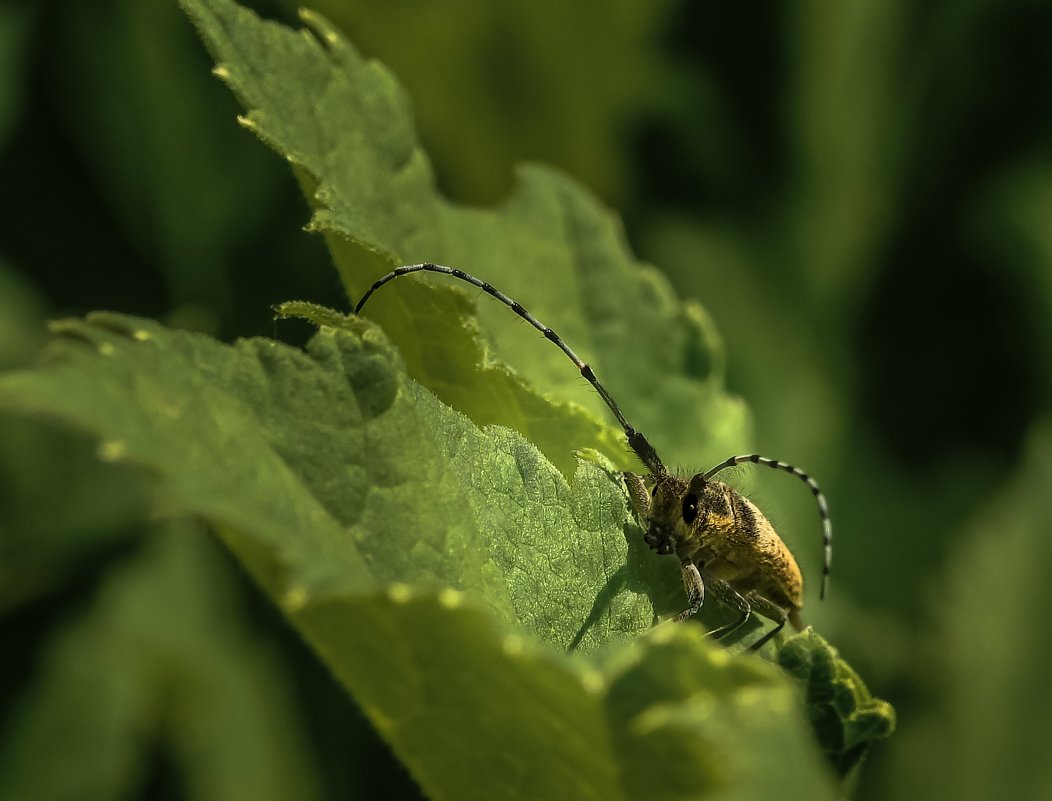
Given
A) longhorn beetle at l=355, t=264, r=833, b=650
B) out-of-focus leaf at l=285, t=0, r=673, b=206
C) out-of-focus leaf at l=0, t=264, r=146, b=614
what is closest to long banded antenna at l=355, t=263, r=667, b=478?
longhorn beetle at l=355, t=264, r=833, b=650

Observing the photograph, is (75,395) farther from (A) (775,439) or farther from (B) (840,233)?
(B) (840,233)

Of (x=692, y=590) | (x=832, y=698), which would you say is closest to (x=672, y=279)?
(x=692, y=590)

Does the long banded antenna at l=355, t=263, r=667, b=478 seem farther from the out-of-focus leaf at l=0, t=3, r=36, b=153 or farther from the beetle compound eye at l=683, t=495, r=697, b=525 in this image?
the out-of-focus leaf at l=0, t=3, r=36, b=153

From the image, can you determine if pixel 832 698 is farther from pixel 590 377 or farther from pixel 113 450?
pixel 113 450

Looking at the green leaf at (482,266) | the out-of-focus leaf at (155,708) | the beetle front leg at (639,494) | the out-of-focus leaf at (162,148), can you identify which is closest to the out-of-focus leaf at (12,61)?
the out-of-focus leaf at (162,148)

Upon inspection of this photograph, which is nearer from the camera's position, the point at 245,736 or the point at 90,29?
the point at 245,736

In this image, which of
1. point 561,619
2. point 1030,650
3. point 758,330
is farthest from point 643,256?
point 561,619
